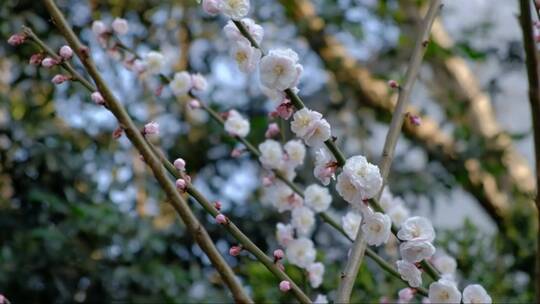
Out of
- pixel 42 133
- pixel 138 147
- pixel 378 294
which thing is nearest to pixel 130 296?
pixel 42 133

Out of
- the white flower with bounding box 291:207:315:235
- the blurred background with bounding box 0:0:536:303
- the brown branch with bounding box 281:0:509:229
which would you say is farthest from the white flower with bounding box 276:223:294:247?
the brown branch with bounding box 281:0:509:229

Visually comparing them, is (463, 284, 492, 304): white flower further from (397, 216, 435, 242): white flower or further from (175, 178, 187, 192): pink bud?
(175, 178, 187, 192): pink bud

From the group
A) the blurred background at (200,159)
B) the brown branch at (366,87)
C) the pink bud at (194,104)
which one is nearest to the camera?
the pink bud at (194,104)

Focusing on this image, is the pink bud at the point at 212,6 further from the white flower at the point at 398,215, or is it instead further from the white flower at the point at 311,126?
the white flower at the point at 398,215

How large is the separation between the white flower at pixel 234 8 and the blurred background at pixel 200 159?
0.94m

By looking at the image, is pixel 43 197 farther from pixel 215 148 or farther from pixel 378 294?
pixel 378 294

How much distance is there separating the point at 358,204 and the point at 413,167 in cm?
156

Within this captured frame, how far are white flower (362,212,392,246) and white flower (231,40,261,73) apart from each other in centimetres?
18

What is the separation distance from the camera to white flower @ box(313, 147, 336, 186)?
2.39 feet

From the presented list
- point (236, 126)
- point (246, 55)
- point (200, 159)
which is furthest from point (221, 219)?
point (200, 159)

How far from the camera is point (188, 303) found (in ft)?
5.86

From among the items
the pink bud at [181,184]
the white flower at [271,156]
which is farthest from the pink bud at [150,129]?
the white flower at [271,156]

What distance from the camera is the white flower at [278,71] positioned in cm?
69

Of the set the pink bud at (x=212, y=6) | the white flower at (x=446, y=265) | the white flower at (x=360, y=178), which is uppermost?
→ the white flower at (x=446, y=265)
